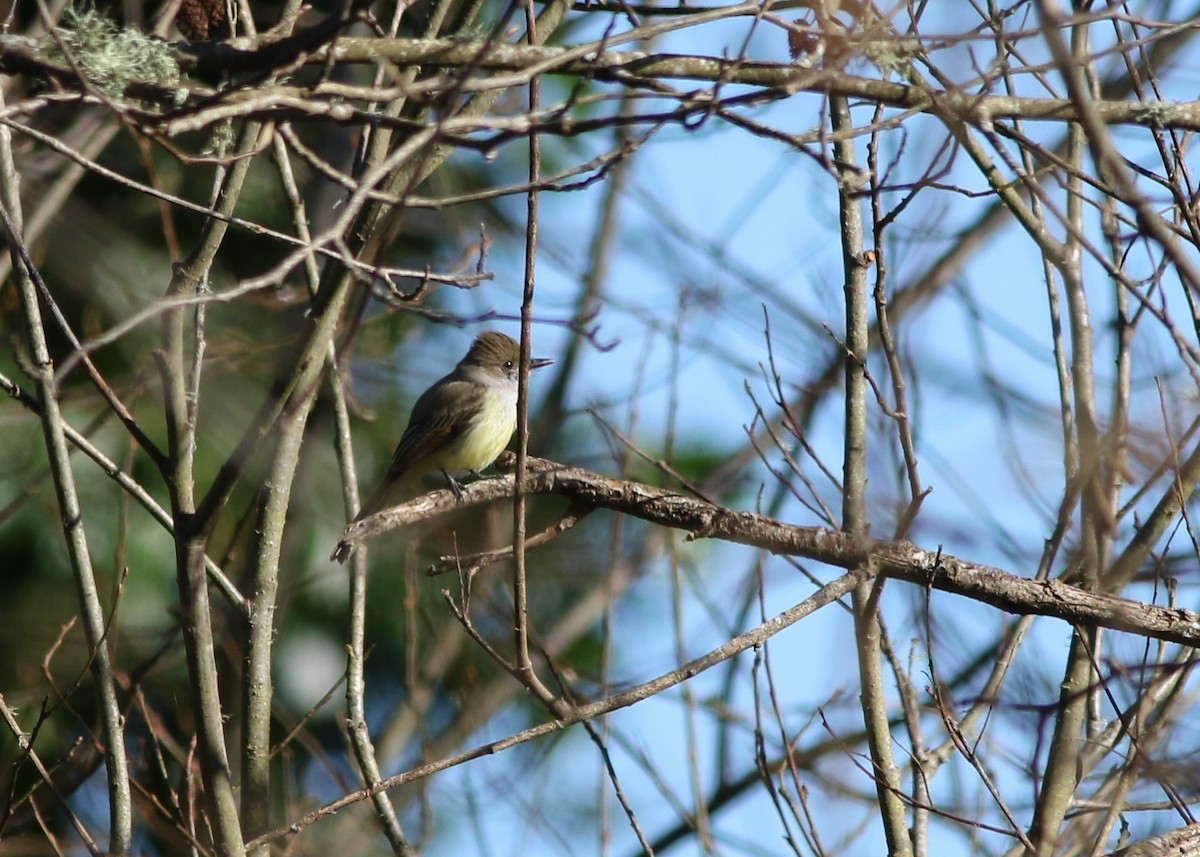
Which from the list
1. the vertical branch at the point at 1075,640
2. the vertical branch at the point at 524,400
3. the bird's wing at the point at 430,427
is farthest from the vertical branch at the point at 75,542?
the bird's wing at the point at 430,427

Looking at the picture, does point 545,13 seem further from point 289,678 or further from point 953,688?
point 289,678

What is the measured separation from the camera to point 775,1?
3.35 meters

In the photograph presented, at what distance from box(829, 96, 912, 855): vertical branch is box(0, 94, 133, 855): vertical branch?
222cm

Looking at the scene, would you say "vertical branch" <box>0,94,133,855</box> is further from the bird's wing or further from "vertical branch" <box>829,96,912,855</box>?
the bird's wing

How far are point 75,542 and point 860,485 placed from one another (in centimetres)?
242

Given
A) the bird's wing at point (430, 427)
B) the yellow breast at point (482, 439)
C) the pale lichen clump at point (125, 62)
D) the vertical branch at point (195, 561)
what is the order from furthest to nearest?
1. the yellow breast at point (482, 439)
2. the bird's wing at point (430, 427)
3. the vertical branch at point (195, 561)
4. the pale lichen clump at point (125, 62)

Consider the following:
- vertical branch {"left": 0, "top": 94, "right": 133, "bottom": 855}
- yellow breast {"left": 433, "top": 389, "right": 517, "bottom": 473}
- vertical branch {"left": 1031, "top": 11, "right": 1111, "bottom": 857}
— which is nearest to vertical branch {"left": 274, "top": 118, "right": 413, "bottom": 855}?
vertical branch {"left": 0, "top": 94, "right": 133, "bottom": 855}

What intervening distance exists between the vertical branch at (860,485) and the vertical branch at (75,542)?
2216mm

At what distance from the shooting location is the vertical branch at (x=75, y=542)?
12.4ft

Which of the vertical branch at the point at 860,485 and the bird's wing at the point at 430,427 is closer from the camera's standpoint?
the vertical branch at the point at 860,485

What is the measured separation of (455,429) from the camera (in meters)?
7.34

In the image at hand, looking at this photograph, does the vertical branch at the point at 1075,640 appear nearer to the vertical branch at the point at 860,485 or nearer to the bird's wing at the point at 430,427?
the vertical branch at the point at 860,485

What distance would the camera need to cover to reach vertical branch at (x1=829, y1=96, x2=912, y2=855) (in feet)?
13.1

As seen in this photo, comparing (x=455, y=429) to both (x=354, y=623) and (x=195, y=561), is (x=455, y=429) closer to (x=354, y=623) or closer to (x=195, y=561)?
(x=354, y=623)
